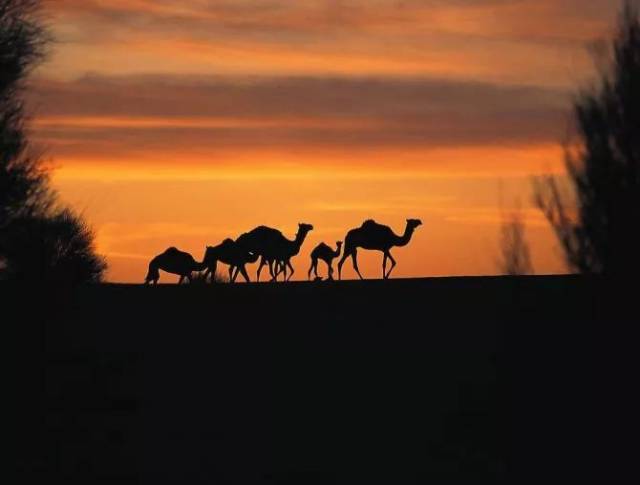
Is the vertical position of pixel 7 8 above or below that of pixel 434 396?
above

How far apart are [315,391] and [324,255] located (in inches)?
688

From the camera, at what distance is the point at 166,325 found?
157 ft

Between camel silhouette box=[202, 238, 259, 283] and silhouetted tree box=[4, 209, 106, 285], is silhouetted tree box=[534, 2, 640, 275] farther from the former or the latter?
camel silhouette box=[202, 238, 259, 283]

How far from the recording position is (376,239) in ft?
181

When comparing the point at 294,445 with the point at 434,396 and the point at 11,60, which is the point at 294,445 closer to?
the point at 434,396

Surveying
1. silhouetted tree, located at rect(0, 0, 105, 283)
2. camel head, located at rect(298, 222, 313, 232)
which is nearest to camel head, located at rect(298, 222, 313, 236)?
camel head, located at rect(298, 222, 313, 232)

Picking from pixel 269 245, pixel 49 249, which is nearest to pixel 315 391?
pixel 49 249

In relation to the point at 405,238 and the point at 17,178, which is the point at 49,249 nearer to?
the point at 17,178

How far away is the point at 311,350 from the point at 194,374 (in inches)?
135

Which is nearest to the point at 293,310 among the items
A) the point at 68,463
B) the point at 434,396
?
the point at 434,396

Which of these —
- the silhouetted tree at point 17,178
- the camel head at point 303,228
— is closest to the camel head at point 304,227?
the camel head at point 303,228

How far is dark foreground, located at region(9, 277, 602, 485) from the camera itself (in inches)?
1083

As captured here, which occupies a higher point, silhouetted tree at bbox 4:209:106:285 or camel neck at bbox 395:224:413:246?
camel neck at bbox 395:224:413:246

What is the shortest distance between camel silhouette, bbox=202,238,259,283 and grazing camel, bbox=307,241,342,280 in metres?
2.70
